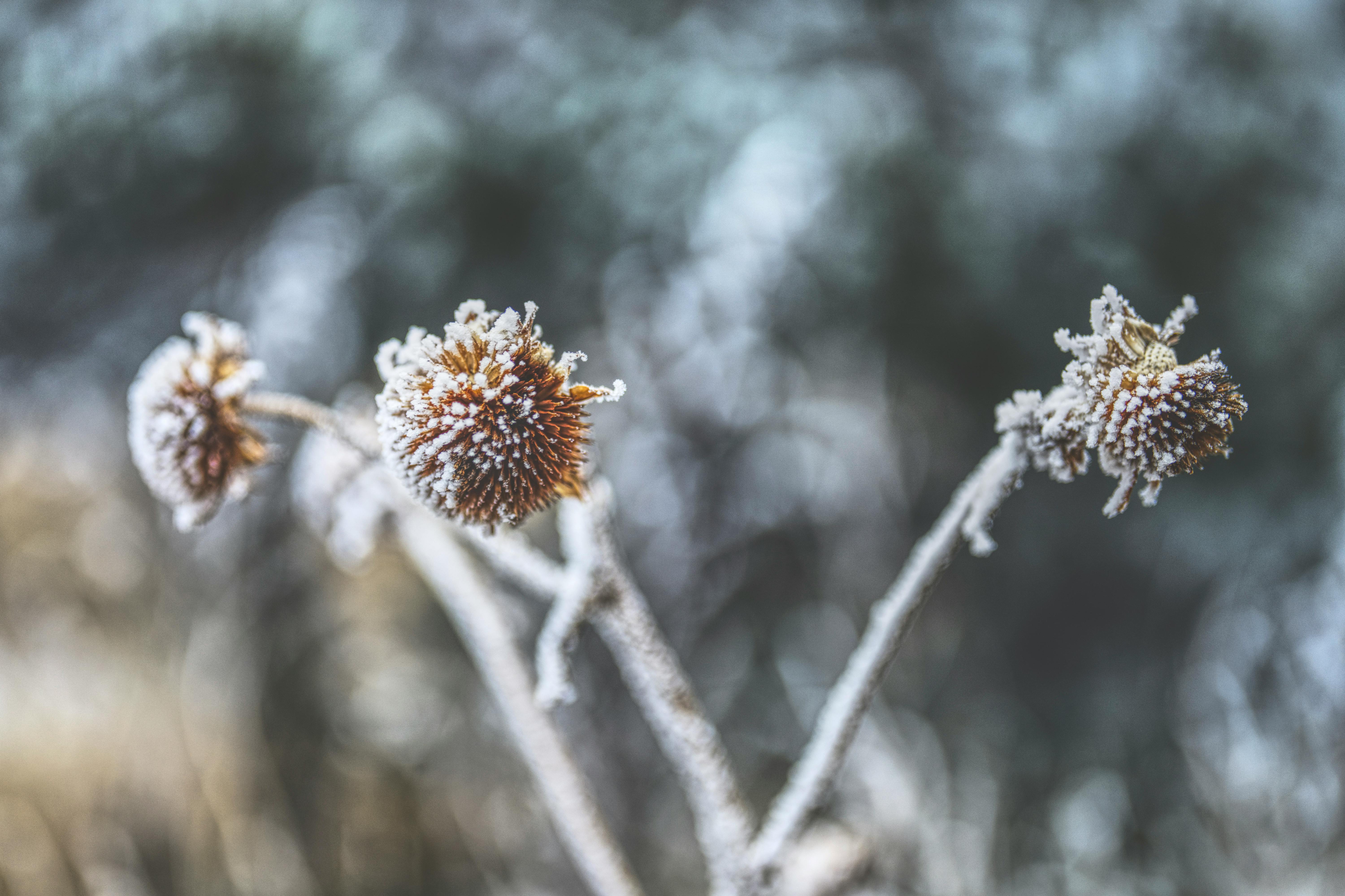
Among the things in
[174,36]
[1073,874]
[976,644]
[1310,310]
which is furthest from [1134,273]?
[174,36]

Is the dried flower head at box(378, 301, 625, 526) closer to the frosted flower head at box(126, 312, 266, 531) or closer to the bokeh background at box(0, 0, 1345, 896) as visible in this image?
the frosted flower head at box(126, 312, 266, 531)

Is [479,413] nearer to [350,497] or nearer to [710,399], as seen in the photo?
[350,497]

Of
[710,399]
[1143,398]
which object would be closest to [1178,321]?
[1143,398]

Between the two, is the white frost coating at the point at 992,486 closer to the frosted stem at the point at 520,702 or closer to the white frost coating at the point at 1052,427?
the white frost coating at the point at 1052,427

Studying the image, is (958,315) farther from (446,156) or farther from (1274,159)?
(446,156)

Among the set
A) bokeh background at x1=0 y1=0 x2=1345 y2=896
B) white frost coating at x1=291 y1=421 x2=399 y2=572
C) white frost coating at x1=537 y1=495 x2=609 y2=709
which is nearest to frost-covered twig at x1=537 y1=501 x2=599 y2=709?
white frost coating at x1=537 y1=495 x2=609 y2=709
